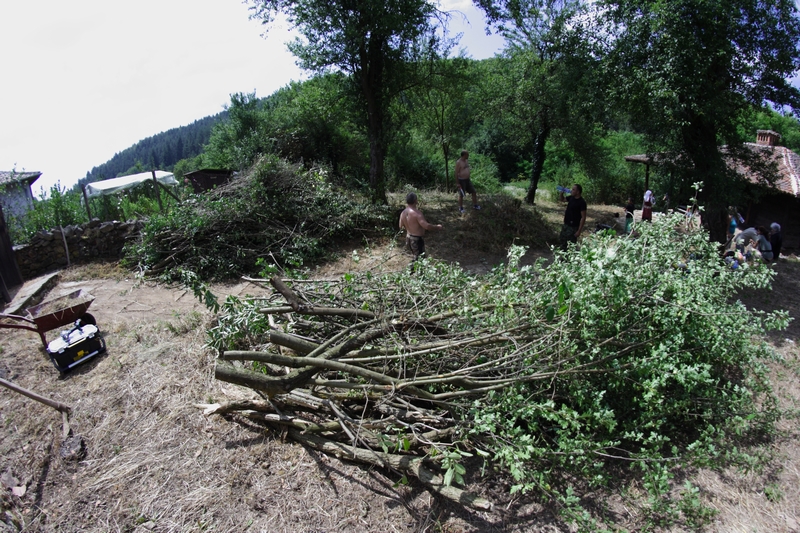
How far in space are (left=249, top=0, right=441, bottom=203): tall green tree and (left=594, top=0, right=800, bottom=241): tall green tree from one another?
13.0 ft

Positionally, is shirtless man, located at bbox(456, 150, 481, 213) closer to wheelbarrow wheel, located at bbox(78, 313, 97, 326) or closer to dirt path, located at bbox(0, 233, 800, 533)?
dirt path, located at bbox(0, 233, 800, 533)

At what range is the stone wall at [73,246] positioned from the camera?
7797mm

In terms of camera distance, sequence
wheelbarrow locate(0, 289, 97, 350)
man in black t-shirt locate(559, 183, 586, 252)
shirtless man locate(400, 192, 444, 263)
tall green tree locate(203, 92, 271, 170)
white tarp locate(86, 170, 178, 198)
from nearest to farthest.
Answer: wheelbarrow locate(0, 289, 97, 350), shirtless man locate(400, 192, 444, 263), man in black t-shirt locate(559, 183, 586, 252), white tarp locate(86, 170, 178, 198), tall green tree locate(203, 92, 271, 170)

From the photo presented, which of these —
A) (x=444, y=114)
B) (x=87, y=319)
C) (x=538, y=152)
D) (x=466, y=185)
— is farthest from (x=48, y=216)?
(x=538, y=152)

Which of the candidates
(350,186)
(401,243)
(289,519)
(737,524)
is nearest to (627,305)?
(737,524)

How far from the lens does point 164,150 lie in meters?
70.5

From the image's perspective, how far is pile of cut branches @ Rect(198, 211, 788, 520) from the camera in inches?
117

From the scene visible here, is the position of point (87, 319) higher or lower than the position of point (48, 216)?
lower

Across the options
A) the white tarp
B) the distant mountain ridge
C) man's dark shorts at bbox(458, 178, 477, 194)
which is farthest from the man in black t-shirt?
the distant mountain ridge

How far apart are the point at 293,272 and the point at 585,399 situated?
3.15 metres

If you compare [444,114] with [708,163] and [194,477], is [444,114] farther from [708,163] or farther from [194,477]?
[194,477]

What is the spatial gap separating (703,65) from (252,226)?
7.77 m

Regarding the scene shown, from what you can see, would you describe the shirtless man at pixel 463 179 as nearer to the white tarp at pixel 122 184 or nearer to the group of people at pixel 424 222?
the group of people at pixel 424 222

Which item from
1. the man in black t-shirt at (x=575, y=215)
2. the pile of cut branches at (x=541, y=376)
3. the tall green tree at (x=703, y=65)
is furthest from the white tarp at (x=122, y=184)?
the tall green tree at (x=703, y=65)
